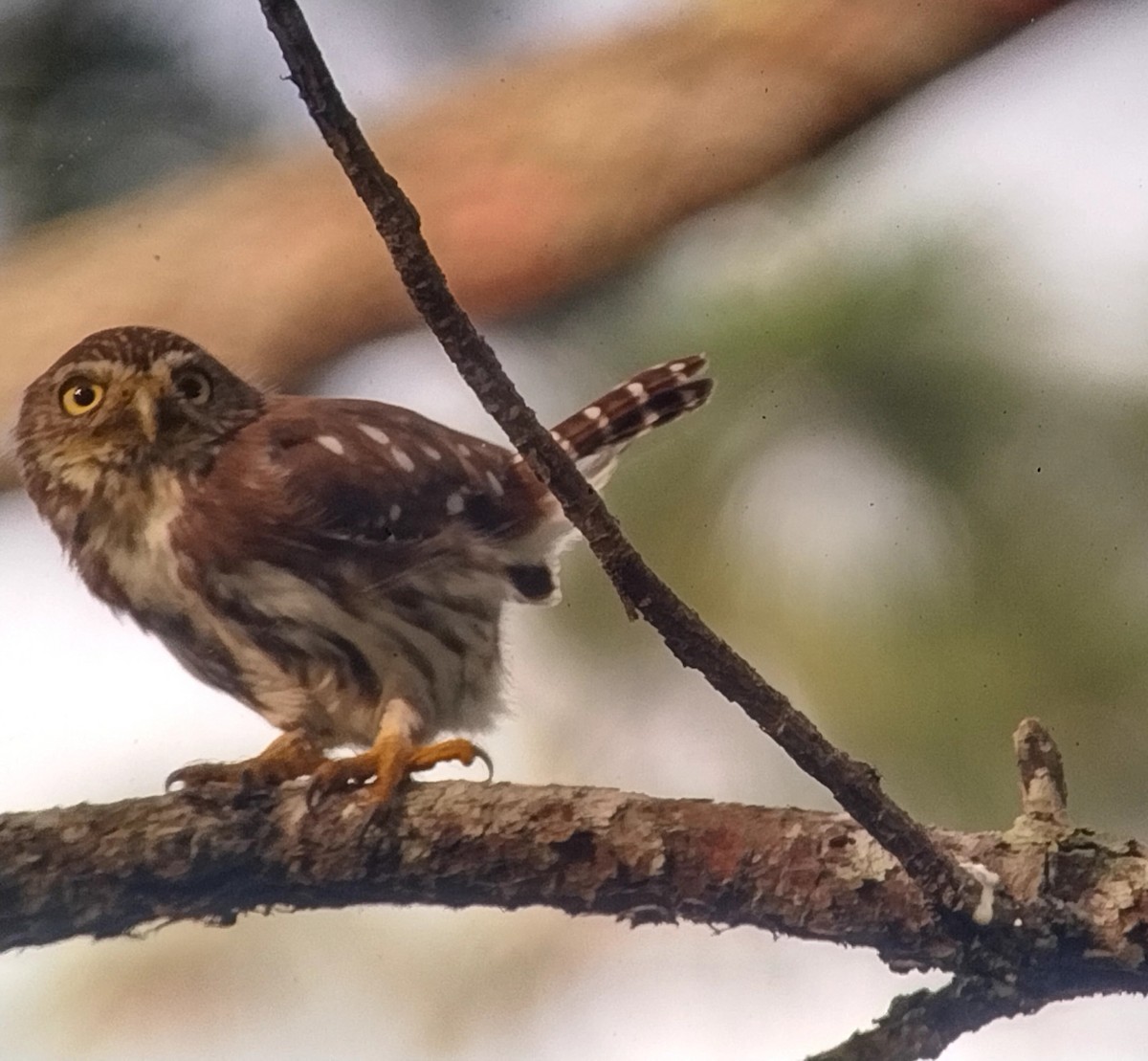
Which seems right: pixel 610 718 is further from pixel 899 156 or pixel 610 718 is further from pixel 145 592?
pixel 899 156

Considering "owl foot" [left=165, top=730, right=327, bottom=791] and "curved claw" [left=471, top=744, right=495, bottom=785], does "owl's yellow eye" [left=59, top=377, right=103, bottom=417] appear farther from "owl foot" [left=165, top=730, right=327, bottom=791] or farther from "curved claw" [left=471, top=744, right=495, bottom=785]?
"curved claw" [left=471, top=744, right=495, bottom=785]

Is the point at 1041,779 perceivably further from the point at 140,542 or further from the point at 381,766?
the point at 140,542

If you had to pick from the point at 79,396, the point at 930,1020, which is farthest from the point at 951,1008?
the point at 79,396

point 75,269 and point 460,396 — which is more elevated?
point 75,269

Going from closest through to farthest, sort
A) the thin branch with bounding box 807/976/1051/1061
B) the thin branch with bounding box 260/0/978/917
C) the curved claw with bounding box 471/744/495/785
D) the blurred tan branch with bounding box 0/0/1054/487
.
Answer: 1. the thin branch with bounding box 260/0/978/917
2. the thin branch with bounding box 807/976/1051/1061
3. the curved claw with bounding box 471/744/495/785
4. the blurred tan branch with bounding box 0/0/1054/487

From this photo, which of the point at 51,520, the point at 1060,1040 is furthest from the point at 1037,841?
the point at 51,520

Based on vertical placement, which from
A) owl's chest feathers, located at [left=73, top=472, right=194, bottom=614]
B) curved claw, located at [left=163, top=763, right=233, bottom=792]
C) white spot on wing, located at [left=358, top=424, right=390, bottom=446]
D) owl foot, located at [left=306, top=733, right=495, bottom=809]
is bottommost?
owl foot, located at [left=306, top=733, right=495, bottom=809]

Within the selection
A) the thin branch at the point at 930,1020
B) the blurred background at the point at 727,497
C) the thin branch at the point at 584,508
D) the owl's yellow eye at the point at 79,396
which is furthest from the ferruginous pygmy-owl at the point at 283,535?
the thin branch at the point at 930,1020

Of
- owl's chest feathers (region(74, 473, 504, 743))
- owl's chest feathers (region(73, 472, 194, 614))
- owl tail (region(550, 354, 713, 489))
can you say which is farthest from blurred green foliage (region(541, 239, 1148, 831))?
owl's chest feathers (region(73, 472, 194, 614))
